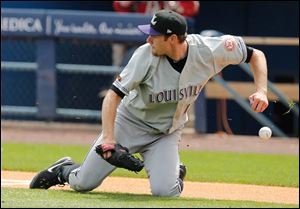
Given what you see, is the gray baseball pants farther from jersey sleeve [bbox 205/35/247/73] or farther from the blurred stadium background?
the blurred stadium background

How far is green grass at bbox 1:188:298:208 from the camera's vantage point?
5.71 metres

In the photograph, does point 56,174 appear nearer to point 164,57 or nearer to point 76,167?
point 76,167

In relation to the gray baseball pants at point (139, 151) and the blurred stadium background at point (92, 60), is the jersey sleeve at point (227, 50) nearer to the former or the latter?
the gray baseball pants at point (139, 151)

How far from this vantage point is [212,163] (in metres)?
10.6

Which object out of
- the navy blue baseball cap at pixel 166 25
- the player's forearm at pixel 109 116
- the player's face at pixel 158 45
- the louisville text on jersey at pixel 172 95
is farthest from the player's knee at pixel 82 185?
the navy blue baseball cap at pixel 166 25

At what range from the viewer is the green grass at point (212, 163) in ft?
30.5

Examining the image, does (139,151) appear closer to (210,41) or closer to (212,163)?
(210,41)

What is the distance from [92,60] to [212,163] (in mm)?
4107

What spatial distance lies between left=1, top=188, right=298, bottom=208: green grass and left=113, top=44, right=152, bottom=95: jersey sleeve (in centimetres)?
75

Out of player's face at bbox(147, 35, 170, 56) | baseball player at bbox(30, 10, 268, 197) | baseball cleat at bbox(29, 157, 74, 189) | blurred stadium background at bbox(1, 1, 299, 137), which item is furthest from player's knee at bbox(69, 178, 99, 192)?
blurred stadium background at bbox(1, 1, 299, 137)

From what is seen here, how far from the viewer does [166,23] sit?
635cm

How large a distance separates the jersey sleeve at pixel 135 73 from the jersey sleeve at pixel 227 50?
0.51 m

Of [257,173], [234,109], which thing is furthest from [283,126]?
[257,173]

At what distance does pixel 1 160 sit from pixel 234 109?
20.2 feet
